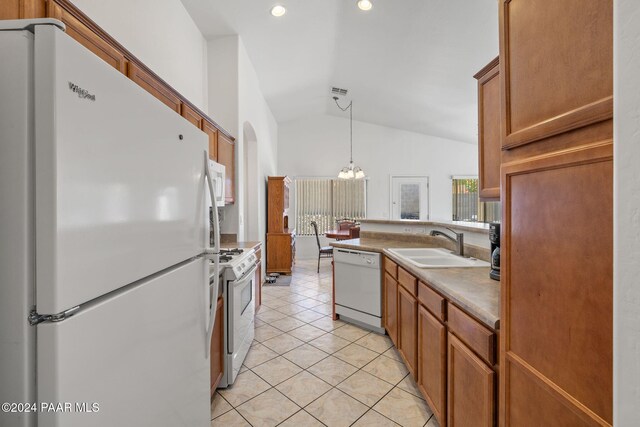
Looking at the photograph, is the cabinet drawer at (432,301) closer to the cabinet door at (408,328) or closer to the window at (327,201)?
the cabinet door at (408,328)

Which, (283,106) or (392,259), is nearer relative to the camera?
(392,259)

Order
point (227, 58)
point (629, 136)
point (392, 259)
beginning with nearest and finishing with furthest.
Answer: point (629, 136) < point (392, 259) < point (227, 58)

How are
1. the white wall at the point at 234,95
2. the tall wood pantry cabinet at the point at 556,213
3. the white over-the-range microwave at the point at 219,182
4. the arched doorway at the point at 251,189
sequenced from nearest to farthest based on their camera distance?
the tall wood pantry cabinet at the point at 556,213, the white over-the-range microwave at the point at 219,182, the white wall at the point at 234,95, the arched doorway at the point at 251,189

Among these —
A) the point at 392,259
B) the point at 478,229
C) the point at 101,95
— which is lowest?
the point at 392,259

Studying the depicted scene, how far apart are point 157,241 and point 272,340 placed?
7.26 feet

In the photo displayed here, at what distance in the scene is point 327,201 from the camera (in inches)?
275

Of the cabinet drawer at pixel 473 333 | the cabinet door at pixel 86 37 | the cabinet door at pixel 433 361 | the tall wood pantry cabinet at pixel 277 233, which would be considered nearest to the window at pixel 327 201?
the tall wood pantry cabinet at pixel 277 233

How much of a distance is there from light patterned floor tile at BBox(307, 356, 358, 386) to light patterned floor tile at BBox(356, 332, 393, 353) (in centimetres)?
37

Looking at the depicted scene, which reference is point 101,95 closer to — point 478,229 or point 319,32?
point 478,229

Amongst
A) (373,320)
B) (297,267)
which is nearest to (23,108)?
(373,320)

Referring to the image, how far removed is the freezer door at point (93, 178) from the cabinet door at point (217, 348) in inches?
42.3

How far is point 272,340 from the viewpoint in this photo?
2.76m

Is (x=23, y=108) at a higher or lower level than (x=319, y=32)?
lower

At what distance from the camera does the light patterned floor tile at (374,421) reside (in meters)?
1.68
